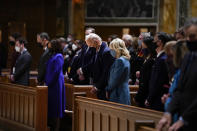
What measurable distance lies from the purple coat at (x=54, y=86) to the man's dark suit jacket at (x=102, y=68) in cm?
79

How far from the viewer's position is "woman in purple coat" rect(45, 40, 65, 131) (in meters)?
7.38

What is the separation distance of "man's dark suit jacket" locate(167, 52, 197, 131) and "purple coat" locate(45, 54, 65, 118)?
391 centimetres

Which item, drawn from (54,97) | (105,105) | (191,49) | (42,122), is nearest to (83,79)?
(54,97)

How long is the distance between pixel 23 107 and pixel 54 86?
2.49 ft

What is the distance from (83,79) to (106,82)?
120 centimetres

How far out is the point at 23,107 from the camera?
767 cm

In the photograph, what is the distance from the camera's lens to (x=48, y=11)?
1443cm

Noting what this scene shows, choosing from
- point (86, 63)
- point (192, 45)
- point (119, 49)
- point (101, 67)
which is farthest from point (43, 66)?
point (192, 45)

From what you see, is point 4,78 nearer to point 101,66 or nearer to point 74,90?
point 74,90

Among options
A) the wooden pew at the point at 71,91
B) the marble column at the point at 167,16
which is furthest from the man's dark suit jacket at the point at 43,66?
the marble column at the point at 167,16

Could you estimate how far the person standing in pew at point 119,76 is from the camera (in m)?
6.04

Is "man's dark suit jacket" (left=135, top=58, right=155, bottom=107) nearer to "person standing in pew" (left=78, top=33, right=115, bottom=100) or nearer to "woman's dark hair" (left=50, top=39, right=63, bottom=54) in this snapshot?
"person standing in pew" (left=78, top=33, right=115, bottom=100)

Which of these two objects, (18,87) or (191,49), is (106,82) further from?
(191,49)

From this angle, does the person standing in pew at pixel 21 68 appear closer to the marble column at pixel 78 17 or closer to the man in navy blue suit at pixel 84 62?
the man in navy blue suit at pixel 84 62
